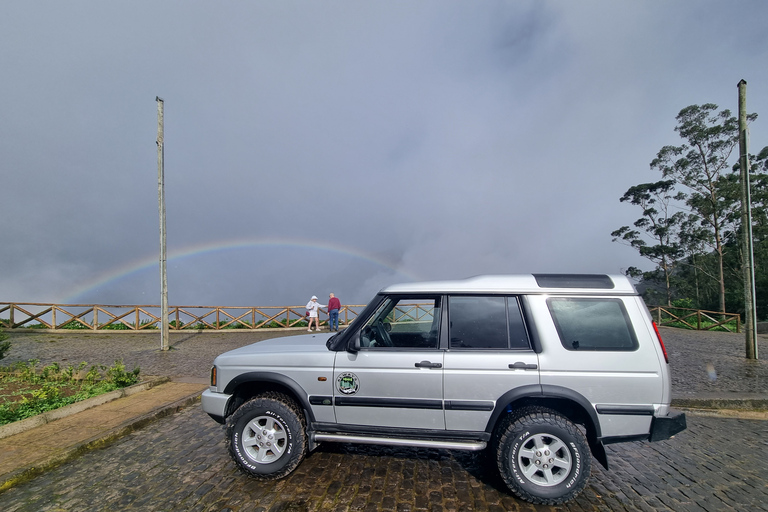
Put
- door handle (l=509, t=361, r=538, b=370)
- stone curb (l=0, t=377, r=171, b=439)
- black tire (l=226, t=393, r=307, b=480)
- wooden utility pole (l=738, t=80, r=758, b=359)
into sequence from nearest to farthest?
door handle (l=509, t=361, r=538, b=370) → black tire (l=226, t=393, r=307, b=480) → stone curb (l=0, t=377, r=171, b=439) → wooden utility pole (l=738, t=80, r=758, b=359)

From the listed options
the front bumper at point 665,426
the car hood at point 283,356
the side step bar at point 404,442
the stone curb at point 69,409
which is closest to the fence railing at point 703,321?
the front bumper at point 665,426

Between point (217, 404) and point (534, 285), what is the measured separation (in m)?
3.53

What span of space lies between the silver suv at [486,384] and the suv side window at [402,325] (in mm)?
22

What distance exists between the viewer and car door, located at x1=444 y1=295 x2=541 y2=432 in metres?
3.48

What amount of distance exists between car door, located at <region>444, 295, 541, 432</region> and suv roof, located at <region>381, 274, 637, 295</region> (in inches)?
5.8

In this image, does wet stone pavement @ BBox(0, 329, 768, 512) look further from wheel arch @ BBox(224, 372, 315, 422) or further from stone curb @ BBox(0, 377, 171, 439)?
stone curb @ BBox(0, 377, 171, 439)

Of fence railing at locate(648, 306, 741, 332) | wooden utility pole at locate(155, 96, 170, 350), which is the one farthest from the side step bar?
fence railing at locate(648, 306, 741, 332)

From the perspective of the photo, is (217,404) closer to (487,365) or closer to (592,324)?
(487,365)

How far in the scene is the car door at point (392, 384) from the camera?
3592 millimetres

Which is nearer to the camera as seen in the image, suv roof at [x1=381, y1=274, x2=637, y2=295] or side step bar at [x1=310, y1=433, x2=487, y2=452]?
side step bar at [x1=310, y1=433, x2=487, y2=452]

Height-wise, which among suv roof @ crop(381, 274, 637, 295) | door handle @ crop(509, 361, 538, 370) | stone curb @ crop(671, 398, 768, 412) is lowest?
stone curb @ crop(671, 398, 768, 412)

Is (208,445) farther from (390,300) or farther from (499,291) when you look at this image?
(499,291)

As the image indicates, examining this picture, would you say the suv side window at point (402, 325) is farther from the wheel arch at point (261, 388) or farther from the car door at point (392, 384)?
the wheel arch at point (261, 388)

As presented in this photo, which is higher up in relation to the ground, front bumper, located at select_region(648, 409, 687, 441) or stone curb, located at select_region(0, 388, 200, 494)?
front bumper, located at select_region(648, 409, 687, 441)
